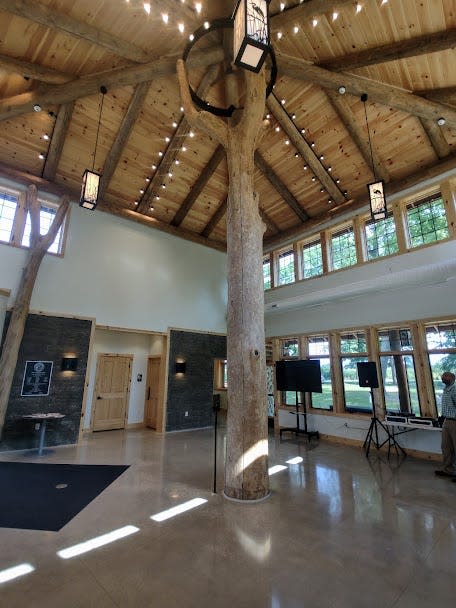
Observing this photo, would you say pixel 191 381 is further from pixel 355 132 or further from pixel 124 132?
pixel 355 132

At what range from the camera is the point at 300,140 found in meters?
6.66

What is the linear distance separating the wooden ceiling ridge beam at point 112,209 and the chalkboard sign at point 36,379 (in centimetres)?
379

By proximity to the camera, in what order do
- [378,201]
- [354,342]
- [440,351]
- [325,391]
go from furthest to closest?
1. [325,391]
2. [354,342]
3. [440,351]
4. [378,201]

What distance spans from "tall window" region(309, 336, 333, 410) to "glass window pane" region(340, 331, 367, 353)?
412 mm

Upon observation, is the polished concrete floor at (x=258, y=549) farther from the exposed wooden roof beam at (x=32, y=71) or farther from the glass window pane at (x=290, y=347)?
the exposed wooden roof beam at (x=32, y=71)

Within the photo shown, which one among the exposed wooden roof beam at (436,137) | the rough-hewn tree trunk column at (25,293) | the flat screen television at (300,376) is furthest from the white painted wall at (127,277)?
the exposed wooden roof beam at (436,137)

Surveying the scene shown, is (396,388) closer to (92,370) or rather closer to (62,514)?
(62,514)

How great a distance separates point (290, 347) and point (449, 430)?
4228 millimetres

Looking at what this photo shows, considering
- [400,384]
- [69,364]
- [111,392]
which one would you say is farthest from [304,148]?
[111,392]

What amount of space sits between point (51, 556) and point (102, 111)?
277 inches

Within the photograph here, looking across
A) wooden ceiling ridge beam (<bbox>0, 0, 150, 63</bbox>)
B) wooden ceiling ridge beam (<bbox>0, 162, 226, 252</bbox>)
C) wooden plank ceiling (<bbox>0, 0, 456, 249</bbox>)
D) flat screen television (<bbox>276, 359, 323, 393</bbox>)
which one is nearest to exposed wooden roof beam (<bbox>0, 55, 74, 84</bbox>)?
wooden plank ceiling (<bbox>0, 0, 456, 249</bbox>)

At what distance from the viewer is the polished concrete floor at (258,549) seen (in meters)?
2.02

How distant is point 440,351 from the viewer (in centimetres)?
563

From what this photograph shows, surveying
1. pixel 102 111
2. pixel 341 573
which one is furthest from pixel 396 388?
pixel 102 111
